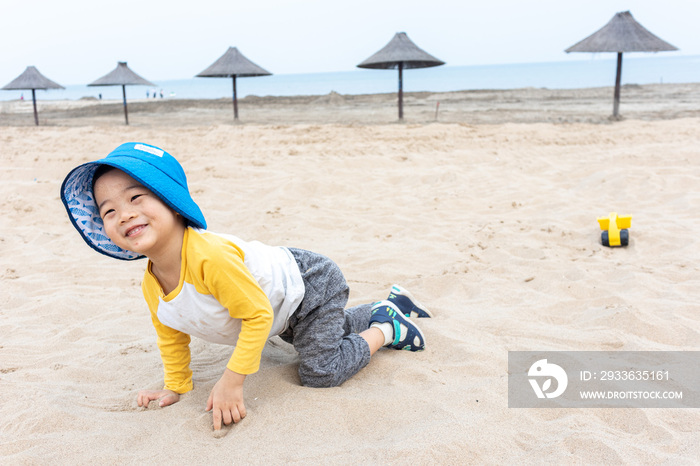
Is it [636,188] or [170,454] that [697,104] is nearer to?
[636,188]

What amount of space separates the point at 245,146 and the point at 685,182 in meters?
5.51

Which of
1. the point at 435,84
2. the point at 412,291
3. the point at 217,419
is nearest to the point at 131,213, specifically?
the point at 217,419

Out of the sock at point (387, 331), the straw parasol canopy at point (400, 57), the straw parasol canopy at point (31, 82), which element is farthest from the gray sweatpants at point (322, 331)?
the straw parasol canopy at point (31, 82)

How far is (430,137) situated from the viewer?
7.96m

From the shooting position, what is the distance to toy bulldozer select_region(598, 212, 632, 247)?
3.42 m

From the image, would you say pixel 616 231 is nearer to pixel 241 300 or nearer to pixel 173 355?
pixel 241 300

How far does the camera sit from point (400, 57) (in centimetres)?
1174

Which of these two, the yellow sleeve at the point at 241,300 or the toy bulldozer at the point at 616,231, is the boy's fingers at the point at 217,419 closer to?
the yellow sleeve at the point at 241,300

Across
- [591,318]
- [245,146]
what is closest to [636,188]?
[591,318]

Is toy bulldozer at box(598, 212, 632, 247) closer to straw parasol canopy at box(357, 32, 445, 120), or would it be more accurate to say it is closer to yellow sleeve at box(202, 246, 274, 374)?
yellow sleeve at box(202, 246, 274, 374)

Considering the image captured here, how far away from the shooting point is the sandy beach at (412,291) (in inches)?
63.2

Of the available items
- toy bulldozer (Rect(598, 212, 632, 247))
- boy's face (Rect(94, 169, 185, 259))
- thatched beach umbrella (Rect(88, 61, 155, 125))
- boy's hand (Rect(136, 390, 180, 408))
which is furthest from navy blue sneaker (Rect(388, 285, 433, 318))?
thatched beach umbrella (Rect(88, 61, 155, 125))

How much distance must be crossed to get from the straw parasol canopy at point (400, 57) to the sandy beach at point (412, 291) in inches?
208

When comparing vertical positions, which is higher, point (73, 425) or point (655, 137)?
point (655, 137)
